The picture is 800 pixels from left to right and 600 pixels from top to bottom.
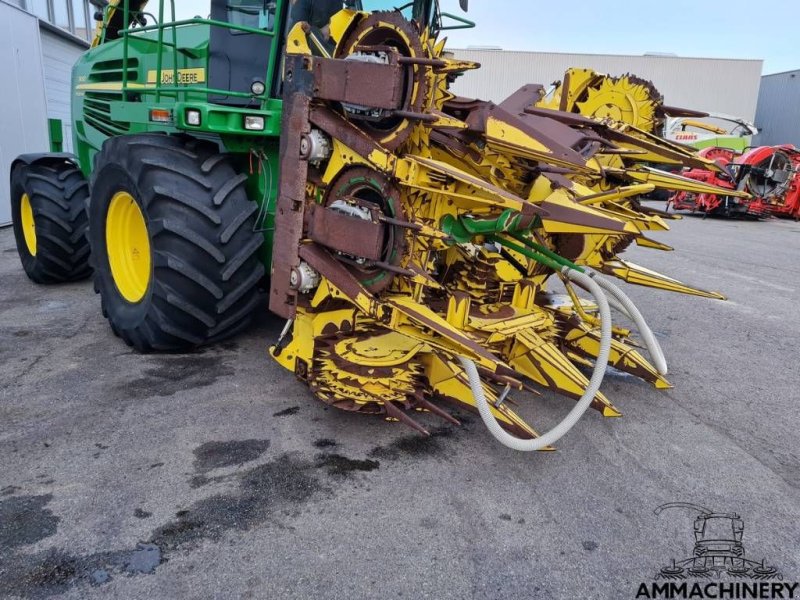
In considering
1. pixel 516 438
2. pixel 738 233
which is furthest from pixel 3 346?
pixel 738 233

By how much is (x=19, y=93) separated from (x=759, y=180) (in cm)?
1457

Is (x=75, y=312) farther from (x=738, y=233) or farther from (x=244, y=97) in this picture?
(x=738, y=233)

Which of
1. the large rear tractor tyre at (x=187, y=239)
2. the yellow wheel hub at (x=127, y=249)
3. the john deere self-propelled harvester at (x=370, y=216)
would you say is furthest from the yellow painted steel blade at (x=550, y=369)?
the yellow wheel hub at (x=127, y=249)

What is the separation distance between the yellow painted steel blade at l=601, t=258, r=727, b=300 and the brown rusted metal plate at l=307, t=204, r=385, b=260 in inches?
76.0

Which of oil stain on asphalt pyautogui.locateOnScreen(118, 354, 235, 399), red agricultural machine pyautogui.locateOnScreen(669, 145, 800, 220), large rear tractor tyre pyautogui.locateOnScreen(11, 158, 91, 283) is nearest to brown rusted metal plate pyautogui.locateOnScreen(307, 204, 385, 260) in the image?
oil stain on asphalt pyautogui.locateOnScreen(118, 354, 235, 399)

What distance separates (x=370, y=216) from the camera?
2.66m

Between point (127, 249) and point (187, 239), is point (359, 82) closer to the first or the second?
point (187, 239)

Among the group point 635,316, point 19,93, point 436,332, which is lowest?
point 635,316

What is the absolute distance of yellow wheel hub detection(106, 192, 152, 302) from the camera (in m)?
3.83

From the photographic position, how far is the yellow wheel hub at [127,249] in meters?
3.83

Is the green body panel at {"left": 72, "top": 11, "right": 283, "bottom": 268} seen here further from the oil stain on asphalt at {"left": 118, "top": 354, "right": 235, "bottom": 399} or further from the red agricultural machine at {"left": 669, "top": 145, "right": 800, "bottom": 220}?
the red agricultural machine at {"left": 669, "top": 145, "right": 800, "bottom": 220}

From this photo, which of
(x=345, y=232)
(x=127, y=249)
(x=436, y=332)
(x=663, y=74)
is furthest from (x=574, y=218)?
(x=663, y=74)

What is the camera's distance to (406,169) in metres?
2.55

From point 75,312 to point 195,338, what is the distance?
5.68 feet
